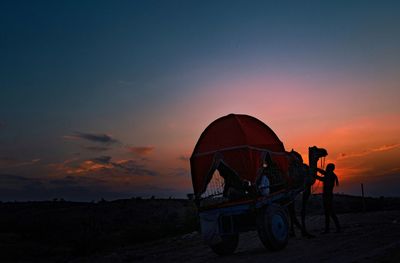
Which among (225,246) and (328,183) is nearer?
(225,246)

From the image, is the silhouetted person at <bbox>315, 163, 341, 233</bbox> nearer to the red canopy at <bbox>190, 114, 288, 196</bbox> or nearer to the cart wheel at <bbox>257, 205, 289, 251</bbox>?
the red canopy at <bbox>190, 114, 288, 196</bbox>

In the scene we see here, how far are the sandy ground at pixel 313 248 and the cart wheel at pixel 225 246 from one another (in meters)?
0.25

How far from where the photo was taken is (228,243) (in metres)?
14.4

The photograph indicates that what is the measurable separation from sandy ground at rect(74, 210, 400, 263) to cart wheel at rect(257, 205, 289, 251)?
0.29 meters

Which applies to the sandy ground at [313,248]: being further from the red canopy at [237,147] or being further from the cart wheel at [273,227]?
the red canopy at [237,147]

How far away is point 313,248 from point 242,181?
286 centimetres

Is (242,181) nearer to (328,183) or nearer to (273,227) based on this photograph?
(273,227)

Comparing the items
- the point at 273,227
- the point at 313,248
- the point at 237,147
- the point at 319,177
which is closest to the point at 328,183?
the point at 319,177

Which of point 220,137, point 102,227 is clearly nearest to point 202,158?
point 220,137

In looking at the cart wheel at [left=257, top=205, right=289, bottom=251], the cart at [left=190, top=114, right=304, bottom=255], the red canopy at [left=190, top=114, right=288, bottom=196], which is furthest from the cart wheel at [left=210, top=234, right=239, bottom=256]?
the cart wheel at [left=257, top=205, right=289, bottom=251]

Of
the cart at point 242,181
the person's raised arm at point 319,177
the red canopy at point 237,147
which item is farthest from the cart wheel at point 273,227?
the person's raised arm at point 319,177

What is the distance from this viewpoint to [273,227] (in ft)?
41.8

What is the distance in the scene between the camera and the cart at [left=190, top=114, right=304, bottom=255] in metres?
12.9

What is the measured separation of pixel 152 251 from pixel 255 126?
773cm
